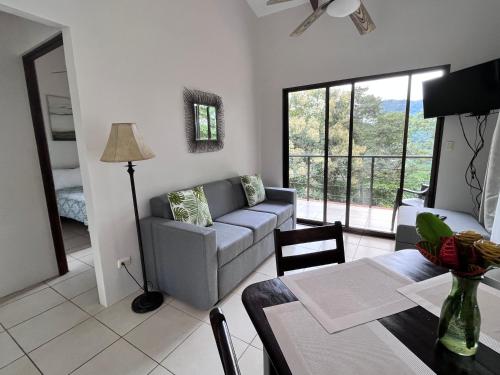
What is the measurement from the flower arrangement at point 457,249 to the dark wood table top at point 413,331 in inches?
9.3

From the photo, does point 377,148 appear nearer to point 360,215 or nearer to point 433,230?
point 360,215

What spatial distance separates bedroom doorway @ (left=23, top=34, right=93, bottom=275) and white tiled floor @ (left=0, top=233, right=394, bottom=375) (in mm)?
596

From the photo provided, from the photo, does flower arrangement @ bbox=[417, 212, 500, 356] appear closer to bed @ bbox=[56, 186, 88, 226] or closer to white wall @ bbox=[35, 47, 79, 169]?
bed @ bbox=[56, 186, 88, 226]

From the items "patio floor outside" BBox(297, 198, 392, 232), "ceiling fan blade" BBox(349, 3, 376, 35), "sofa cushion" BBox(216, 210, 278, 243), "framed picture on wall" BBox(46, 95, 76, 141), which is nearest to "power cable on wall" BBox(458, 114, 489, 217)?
"patio floor outside" BBox(297, 198, 392, 232)

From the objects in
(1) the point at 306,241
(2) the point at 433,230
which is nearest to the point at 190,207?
(1) the point at 306,241

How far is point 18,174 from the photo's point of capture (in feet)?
7.19

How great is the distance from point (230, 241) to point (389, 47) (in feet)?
9.61

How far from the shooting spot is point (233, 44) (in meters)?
3.34

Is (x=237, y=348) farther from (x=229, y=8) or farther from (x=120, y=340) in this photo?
(x=229, y=8)

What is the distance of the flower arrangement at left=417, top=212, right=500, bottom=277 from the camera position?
0.57m

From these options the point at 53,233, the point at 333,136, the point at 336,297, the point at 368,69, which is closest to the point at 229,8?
the point at 368,69

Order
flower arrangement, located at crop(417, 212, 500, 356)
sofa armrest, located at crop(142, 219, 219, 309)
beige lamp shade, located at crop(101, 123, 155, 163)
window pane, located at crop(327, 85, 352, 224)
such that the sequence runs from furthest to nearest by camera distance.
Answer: window pane, located at crop(327, 85, 352, 224) < sofa armrest, located at crop(142, 219, 219, 309) < beige lamp shade, located at crop(101, 123, 155, 163) < flower arrangement, located at crop(417, 212, 500, 356)

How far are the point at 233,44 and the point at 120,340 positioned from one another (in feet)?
11.5

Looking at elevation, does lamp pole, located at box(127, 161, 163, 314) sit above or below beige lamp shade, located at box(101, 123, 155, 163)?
below
